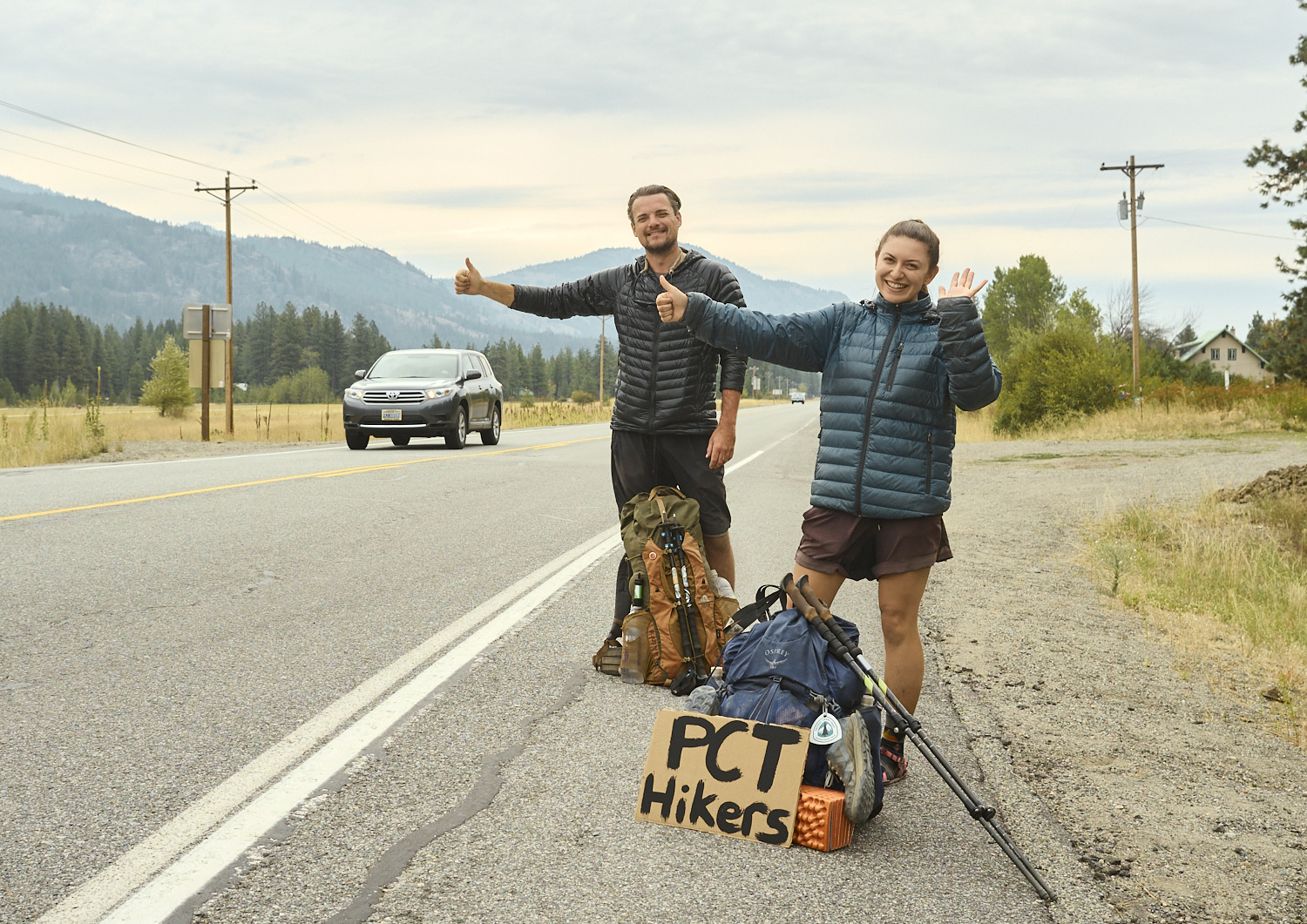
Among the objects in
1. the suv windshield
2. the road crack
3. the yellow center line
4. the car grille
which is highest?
the suv windshield

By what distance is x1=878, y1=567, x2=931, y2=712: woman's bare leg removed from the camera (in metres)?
3.86

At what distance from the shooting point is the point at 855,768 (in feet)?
10.8

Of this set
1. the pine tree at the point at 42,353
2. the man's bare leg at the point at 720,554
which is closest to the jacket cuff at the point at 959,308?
the man's bare leg at the point at 720,554

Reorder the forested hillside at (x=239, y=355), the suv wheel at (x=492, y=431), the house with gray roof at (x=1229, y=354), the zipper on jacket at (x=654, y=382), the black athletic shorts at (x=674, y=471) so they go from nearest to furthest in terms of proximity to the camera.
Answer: the zipper on jacket at (x=654, y=382), the black athletic shorts at (x=674, y=471), the suv wheel at (x=492, y=431), the house with gray roof at (x=1229, y=354), the forested hillside at (x=239, y=355)

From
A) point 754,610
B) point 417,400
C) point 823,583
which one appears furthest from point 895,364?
point 417,400

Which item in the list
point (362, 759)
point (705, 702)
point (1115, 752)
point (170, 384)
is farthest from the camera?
point (170, 384)

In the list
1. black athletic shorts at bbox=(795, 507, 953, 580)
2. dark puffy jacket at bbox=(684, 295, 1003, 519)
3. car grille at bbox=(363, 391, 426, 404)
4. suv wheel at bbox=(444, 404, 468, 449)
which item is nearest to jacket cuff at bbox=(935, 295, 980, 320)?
dark puffy jacket at bbox=(684, 295, 1003, 519)

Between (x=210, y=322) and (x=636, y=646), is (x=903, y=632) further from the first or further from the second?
(x=210, y=322)

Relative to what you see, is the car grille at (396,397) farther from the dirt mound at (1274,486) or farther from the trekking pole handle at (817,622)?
the trekking pole handle at (817,622)

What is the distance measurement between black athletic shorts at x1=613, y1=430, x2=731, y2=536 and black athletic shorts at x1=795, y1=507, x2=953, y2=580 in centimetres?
129

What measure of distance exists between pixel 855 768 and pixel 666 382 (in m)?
2.37

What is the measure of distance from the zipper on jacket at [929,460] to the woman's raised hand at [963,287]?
49 centimetres

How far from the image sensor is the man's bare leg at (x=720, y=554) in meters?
5.40

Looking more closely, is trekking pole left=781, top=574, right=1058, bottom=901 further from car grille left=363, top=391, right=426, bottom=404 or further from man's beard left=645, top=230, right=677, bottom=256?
car grille left=363, top=391, right=426, bottom=404
